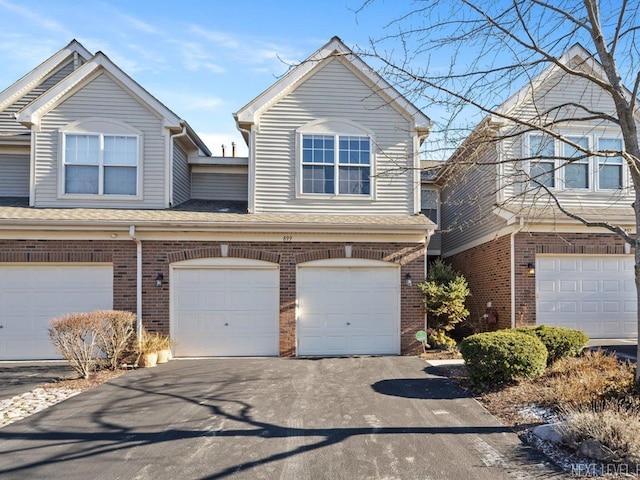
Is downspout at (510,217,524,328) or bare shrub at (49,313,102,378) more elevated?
downspout at (510,217,524,328)

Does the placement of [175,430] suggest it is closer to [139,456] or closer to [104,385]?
[139,456]

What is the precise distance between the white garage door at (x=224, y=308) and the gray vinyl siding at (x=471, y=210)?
16.7 ft

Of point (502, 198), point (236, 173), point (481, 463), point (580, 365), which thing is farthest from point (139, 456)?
point (502, 198)

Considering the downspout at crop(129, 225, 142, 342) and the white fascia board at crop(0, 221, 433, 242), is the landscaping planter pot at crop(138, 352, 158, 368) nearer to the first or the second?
the downspout at crop(129, 225, 142, 342)

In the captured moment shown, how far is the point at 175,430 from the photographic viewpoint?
5.84 m

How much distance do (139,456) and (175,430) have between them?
2.70 feet

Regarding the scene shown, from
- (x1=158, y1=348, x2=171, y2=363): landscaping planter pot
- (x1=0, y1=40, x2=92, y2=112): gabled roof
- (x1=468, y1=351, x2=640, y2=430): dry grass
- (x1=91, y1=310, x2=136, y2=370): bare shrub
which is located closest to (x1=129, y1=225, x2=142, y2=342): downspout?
(x1=91, y1=310, x2=136, y2=370): bare shrub

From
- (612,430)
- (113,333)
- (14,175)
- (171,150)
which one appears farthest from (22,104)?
(612,430)

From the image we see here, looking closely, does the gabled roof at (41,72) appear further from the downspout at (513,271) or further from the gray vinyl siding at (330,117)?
the downspout at (513,271)

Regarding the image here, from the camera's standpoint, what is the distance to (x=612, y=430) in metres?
4.80

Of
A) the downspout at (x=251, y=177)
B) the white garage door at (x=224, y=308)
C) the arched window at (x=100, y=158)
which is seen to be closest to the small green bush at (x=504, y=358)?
the white garage door at (x=224, y=308)

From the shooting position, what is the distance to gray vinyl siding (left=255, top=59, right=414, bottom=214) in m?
11.9

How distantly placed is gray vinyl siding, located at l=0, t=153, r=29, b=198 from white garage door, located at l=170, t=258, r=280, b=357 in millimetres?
5773

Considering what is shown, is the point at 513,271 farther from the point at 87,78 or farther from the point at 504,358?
the point at 87,78
